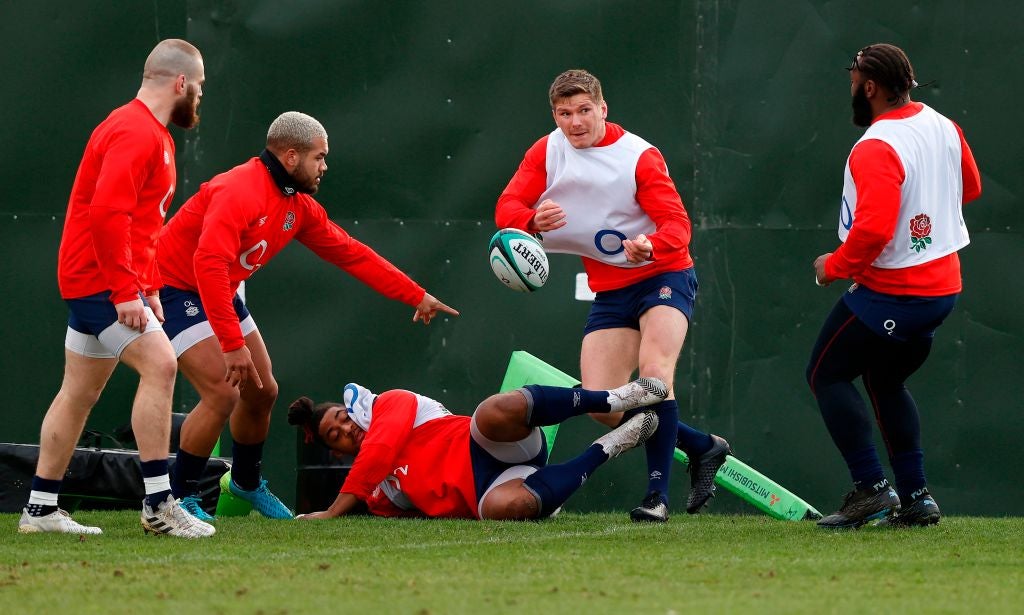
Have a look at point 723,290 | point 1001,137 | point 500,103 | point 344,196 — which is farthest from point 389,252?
point 1001,137

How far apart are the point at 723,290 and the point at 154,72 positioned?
4.04 metres

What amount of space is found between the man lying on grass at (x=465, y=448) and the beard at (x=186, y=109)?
1.74 meters

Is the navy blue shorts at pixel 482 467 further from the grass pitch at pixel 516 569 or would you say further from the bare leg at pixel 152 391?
→ the bare leg at pixel 152 391

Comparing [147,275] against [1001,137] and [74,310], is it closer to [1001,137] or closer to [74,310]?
[74,310]

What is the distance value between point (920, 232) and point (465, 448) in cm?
238

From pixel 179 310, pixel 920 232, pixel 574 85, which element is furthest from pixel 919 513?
pixel 179 310

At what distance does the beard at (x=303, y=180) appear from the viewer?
6381 mm

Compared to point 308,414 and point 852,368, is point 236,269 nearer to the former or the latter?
point 308,414

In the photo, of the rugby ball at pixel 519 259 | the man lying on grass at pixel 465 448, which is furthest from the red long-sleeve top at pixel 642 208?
the man lying on grass at pixel 465 448

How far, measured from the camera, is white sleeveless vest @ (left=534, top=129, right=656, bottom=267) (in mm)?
6398

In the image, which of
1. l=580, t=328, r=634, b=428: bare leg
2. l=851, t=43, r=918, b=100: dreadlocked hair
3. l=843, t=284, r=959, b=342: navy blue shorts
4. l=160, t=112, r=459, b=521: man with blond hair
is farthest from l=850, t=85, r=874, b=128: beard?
l=160, t=112, r=459, b=521: man with blond hair

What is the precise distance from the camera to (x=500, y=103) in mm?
8430

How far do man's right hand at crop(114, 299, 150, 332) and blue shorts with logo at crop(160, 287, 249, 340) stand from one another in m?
0.94

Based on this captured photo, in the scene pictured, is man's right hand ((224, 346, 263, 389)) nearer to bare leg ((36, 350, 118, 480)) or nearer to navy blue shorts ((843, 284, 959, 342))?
bare leg ((36, 350, 118, 480))
